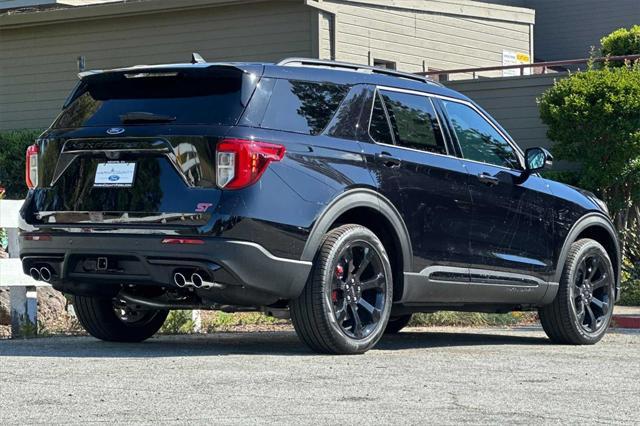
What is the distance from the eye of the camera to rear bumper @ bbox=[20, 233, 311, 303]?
26.6ft

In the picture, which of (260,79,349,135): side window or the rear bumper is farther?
(260,79,349,135): side window

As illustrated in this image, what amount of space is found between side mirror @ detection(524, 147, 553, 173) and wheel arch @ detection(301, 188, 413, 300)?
1.68 meters

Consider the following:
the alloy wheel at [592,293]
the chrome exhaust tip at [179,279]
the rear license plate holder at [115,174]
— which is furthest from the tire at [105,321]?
Result: the alloy wheel at [592,293]

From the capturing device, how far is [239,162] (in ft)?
26.7

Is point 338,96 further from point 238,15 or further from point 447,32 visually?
point 447,32

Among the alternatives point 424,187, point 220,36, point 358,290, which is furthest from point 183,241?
point 220,36

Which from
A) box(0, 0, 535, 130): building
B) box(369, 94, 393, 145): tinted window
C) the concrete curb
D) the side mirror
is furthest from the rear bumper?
box(0, 0, 535, 130): building

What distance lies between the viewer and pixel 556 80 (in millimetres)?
19844

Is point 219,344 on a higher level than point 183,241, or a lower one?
lower

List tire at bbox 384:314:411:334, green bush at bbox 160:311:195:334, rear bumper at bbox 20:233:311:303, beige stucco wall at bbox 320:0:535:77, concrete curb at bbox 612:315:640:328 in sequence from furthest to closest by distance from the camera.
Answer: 1. beige stucco wall at bbox 320:0:535:77
2. concrete curb at bbox 612:315:640:328
3. tire at bbox 384:314:411:334
4. green bush at bbox 160:311:195:334
5. rear bumper at bbox 20:233:311:303

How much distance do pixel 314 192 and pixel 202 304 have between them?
1058mm

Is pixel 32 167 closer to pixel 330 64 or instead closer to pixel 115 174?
pixel 115 174

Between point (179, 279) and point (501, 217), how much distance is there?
2.88 metres

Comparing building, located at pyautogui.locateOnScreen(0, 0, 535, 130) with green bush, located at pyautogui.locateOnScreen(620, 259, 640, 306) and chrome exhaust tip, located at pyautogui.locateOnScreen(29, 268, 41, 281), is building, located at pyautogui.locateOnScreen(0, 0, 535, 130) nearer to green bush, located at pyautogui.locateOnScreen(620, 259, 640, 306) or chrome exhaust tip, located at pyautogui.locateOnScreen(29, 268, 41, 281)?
green bush, located at pyautogui.locateOnScreen(620, 259, 640, 306)
